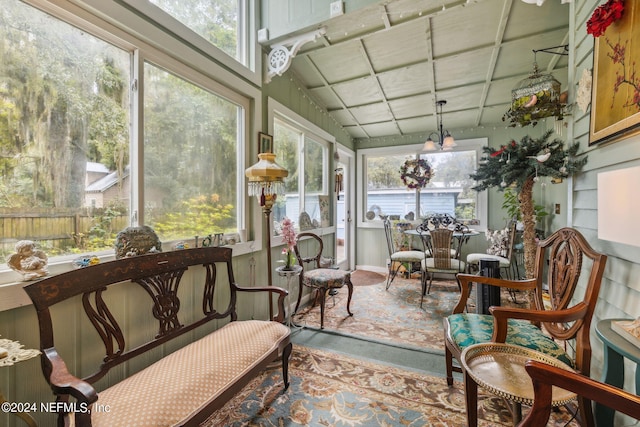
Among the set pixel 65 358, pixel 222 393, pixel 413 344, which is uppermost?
pixel 65 358

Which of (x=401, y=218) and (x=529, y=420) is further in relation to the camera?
(x=401, y=218)

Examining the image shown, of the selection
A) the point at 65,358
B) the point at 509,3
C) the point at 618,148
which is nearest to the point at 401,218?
the point at 509,3

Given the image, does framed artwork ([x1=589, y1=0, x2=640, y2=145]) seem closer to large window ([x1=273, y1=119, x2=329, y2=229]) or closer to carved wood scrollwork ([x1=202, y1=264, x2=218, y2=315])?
carved wood scrollwork ([x1=202, y1=264, x2=218, y2=315])

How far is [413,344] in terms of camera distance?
2408mm

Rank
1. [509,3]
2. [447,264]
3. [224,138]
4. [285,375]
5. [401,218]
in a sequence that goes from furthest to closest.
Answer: [401,218] → [447,264] → [224,138] → [509,3] → [285,375]

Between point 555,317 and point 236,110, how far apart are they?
8.90 ft

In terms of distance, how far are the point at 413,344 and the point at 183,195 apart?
7.77ft

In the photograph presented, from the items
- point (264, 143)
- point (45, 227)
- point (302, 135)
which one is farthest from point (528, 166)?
point (45, 227)

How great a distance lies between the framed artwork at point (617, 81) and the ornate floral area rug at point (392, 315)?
6.42 feet

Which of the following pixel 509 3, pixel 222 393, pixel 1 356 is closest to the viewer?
pixel 1 356

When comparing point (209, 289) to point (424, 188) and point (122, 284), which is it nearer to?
point (122, 284)

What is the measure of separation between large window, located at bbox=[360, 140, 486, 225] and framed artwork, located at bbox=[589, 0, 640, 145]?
2951 millimetres

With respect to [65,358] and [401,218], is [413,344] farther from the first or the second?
[401,218]

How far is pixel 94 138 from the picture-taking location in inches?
57.5
